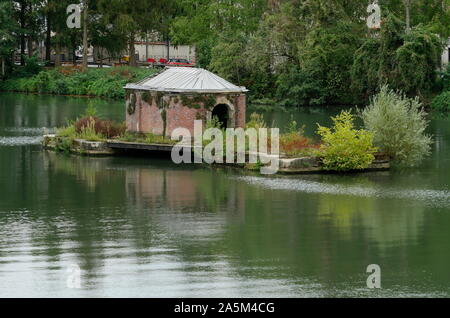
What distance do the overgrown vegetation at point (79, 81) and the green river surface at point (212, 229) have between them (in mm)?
33744

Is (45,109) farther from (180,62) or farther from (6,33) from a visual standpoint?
(180,62)

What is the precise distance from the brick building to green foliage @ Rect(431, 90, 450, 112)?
82.6 ft

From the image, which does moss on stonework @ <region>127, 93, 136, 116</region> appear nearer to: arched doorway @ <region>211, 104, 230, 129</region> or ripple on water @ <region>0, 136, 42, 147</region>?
arched doorway @ <region>211, 104, 230, 129</region>

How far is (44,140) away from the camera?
47.8m

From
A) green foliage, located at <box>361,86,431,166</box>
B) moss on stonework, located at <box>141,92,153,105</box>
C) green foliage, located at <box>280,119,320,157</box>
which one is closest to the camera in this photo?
green foliage, located at <box>280,119,320,157</box>

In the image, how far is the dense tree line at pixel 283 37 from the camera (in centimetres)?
6888

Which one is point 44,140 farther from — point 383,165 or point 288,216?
point 288,216

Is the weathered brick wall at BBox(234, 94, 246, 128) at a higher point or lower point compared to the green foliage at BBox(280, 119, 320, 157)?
higher

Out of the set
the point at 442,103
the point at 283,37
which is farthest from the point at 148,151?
the point at 283,37

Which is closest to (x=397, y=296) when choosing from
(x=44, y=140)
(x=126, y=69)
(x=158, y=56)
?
(x=44, y=140)

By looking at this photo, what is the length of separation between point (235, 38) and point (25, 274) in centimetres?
5279

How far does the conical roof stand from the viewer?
44938mm

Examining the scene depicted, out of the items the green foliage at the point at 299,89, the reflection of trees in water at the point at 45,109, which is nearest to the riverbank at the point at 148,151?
the reflection of trees in water at the point at 45,109

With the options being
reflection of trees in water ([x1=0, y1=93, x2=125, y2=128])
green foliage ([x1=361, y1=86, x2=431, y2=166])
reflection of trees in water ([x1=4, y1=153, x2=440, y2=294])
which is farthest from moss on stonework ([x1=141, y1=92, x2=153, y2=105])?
reflection of trees in water ([x1=0, y1=93, x2=125, y2=128])
